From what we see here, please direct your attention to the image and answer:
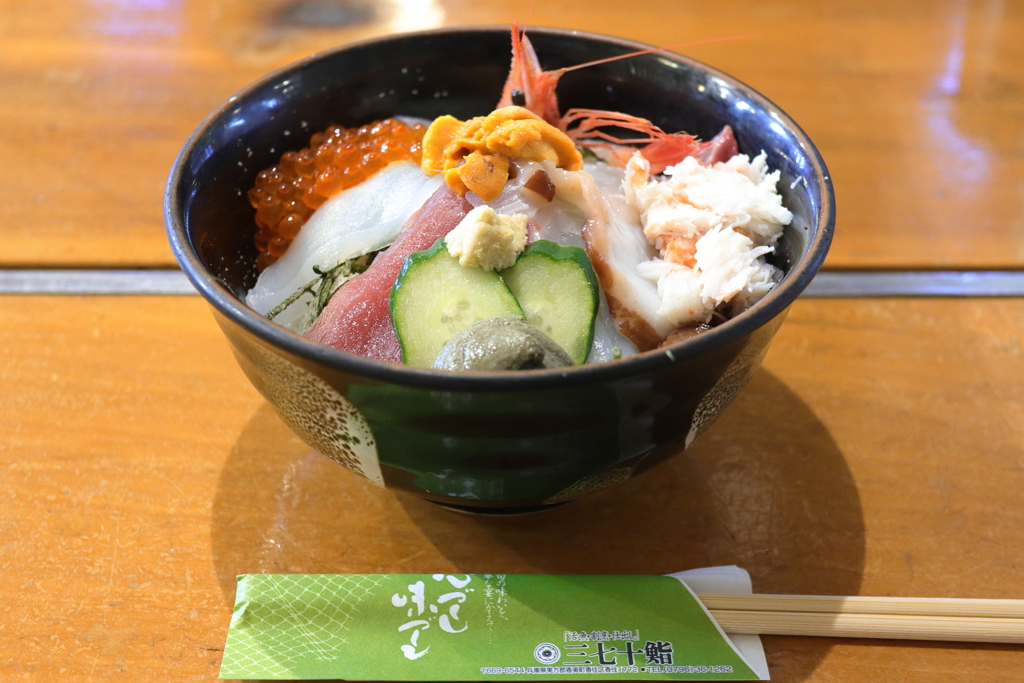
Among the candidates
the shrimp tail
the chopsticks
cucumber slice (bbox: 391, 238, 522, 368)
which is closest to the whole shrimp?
the shrimp tail

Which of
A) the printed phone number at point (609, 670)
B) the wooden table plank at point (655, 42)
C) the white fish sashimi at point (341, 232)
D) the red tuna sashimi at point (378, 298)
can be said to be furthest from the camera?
the wooden table plank at point (655, 42)

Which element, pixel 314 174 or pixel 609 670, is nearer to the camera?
pixel 609 670

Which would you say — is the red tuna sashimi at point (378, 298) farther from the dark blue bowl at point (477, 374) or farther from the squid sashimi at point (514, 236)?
the dark blue bowl at point (477, 374)

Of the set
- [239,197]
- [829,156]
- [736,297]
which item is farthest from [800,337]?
[239,197]

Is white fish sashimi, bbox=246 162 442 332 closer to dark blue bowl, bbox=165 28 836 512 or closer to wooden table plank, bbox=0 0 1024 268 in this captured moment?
dark blue bowl, bbox=165 28 836 512

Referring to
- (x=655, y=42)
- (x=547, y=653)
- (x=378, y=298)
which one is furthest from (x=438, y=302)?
(x=655, y=42)

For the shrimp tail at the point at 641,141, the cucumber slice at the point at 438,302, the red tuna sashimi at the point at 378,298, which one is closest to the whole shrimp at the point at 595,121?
the shrimp tail at the point at 641,141

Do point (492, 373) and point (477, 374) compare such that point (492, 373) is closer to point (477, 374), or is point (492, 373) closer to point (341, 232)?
point (477, 374)
